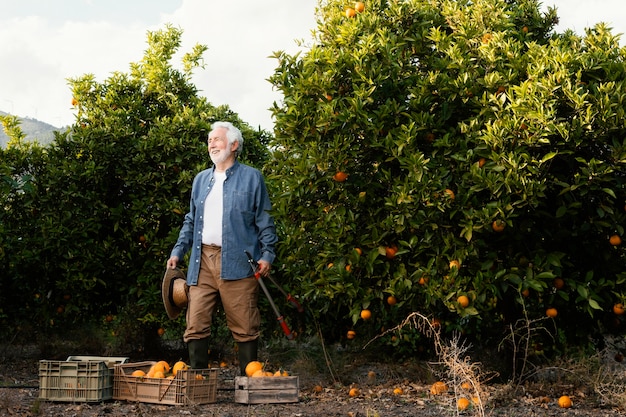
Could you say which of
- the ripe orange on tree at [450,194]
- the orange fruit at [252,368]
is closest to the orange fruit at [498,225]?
the ripe orange on tree at [450,194]

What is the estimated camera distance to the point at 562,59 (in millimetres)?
5461

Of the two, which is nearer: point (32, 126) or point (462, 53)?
point (462, 53)

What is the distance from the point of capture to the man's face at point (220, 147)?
6070 millimetres

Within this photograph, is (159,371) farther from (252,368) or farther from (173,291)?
(173,291)

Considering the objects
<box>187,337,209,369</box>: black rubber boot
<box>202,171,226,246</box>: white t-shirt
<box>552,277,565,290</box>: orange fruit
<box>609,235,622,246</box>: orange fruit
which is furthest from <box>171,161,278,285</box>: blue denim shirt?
<box>609,235,622,246</box>: orange fruit

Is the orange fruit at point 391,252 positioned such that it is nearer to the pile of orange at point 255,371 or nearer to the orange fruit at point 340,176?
the orange fruit at point 340,176

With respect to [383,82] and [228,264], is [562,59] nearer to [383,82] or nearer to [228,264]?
[383,82]

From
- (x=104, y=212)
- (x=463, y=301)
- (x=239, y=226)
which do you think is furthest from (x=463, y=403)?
(x=104, y=212)

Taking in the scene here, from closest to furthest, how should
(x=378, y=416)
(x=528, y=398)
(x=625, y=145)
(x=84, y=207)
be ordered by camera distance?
1. (x=378, y=416)
2. (x=625, y=145)
3. (x=528, y=398)
4. (x=84, y=207)

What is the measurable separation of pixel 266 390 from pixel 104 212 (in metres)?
3.42

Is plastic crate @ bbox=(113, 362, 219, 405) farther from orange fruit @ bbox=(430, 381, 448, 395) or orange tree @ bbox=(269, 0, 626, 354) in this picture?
orange fruit @ bbox=(430, 381, 448, 395)

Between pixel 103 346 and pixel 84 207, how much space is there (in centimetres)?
192

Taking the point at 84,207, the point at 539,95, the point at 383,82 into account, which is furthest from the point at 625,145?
the point at 84,207

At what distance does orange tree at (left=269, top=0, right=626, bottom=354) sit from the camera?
17.7 ft
